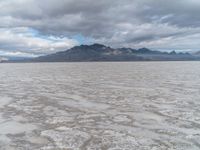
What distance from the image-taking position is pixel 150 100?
438 inches

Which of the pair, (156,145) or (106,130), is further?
(106,130)

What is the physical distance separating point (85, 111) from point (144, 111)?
91.0 inches

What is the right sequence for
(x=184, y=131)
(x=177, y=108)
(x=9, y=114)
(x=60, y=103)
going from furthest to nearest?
(x=60, y=103) < (x=177, y=108) < (x=9, y=114) < (x=184, y=131)

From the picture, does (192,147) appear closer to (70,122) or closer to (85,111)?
(70,122)

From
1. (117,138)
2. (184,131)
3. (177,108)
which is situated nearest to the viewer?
(117,138)

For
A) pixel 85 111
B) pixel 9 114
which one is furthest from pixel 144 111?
pixel 9 114

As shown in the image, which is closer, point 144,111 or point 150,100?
point 144,111

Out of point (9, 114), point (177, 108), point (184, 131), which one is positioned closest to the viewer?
point (184, 131)

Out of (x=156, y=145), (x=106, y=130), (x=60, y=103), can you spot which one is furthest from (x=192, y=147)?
(x=60, y=103)

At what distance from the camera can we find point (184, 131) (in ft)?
21.0

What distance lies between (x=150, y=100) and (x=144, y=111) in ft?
7.60

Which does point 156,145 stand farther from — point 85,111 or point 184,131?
point 85,111

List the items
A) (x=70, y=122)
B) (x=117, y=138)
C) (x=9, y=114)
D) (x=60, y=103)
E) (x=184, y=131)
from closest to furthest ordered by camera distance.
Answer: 1. (x=117, y=138)
2. (x=184, y=131)
3. (x=70, y=122)
4. (x=9, y=114)
5. (x=60, y=103)

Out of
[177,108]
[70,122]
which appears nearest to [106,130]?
[70,122]
